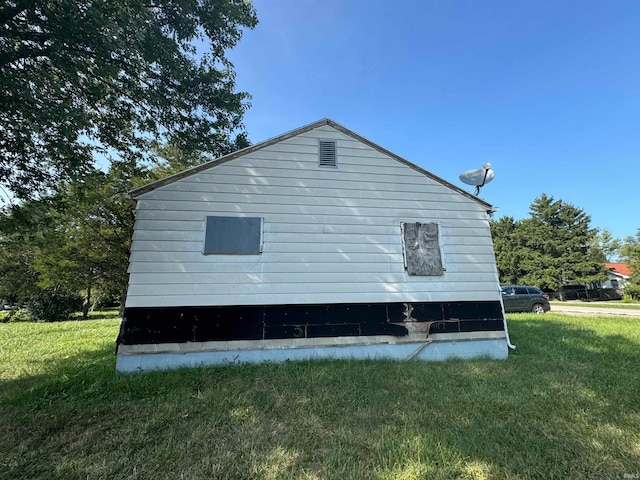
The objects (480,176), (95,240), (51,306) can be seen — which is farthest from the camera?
(51,306)

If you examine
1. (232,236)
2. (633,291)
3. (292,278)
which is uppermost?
(232,236)

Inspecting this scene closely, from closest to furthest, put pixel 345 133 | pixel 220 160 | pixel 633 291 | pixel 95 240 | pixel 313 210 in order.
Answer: pixel 220 160 → pixel 313 210 → pixel 345 133 → pixel 95 240 → pixel 633 291

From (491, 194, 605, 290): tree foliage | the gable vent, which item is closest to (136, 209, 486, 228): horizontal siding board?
the gable vent

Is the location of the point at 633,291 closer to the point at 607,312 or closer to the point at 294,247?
the point at 607,312

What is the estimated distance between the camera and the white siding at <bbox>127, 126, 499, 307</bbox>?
5.64m

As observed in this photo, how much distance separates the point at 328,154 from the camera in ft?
21.9

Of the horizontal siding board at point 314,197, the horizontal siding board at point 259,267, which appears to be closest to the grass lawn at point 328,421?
the horizontal siding board at point 259,267

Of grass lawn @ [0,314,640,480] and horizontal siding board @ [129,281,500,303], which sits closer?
grass lawn @ [0,314,640,480]

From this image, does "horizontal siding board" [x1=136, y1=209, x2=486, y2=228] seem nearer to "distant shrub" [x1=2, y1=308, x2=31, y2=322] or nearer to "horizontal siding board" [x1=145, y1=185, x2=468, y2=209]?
"horizontal siding board" [x1=145, y1=185, x2=468, y2=209]

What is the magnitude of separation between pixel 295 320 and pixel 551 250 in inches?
1481

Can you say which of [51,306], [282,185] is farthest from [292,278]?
[51,306]

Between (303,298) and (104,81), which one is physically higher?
(104,81)

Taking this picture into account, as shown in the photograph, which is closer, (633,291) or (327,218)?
(327,218)

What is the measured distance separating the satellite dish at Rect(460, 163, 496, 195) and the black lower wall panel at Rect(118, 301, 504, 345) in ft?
9.73
